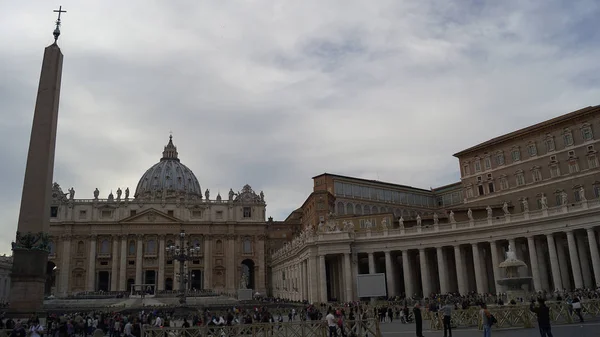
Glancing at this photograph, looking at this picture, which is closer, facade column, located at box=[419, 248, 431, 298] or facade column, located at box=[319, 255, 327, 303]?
facade column, located at box=[419, 248, 431, 298]

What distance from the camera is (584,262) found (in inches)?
1689

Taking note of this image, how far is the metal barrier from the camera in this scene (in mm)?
17542

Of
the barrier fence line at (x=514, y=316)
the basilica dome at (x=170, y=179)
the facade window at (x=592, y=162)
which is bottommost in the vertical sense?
the barrier fence line at (x=514, y=316)

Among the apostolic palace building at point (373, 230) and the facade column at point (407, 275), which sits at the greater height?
the apostolic palace building at point (373, 230)

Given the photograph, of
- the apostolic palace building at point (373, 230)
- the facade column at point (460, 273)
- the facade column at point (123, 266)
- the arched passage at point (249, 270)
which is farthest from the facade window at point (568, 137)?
the facade column at point (123, 266)

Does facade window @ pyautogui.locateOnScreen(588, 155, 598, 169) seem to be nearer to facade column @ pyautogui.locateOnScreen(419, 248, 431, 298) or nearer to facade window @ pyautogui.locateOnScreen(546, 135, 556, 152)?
facade window @ pyautogui.locateOnScreen(546, 135, 556, 152)

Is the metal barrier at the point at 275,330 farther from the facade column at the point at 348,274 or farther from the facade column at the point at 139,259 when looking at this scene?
the facade column at the point at 139,259

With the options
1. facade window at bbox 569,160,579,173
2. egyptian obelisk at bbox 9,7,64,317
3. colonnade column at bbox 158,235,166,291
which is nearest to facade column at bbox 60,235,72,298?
colonnade column at bbox 158,235,166,291

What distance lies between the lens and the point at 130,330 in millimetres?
21359

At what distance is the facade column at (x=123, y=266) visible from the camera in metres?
94.4

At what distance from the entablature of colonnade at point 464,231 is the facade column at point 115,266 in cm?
5188

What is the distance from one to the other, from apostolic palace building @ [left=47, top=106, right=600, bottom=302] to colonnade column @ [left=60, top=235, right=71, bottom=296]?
0.19 meters

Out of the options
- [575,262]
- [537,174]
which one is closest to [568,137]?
[537,174]

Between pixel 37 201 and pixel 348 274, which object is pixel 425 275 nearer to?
pixel 348 274
